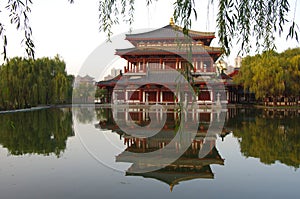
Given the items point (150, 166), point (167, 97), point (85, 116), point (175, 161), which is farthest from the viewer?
point (167, 97)

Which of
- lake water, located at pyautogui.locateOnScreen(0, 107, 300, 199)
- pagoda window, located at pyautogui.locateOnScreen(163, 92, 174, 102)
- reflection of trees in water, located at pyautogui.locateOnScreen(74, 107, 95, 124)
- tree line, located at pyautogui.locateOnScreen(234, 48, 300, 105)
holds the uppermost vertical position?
tree line, located at pyautogui.locateOnScreen(234, 48, 300, 105)

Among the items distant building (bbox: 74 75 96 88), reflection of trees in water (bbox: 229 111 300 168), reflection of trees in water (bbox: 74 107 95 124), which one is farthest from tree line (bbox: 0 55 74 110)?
reflection of trees in water (bbox: 229 111 300 168)

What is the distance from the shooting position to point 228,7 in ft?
7.34

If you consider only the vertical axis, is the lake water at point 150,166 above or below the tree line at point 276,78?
below

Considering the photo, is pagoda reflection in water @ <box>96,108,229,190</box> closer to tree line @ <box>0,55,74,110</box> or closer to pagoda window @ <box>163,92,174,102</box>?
tree line @ <box>0,55,74,110</box>

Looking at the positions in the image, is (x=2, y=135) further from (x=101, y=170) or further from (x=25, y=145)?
(x=101, y=170)

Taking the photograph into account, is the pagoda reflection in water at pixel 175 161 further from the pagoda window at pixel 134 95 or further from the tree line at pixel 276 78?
the tree line at pixel 276 78

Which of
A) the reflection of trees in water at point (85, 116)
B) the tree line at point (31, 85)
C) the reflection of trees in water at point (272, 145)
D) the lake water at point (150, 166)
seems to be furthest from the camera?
the tree line at point (31, 85)

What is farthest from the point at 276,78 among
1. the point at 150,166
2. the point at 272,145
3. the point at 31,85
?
the point at 150,166

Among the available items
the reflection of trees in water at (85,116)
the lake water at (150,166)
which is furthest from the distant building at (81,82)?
the lake water at (150,166)

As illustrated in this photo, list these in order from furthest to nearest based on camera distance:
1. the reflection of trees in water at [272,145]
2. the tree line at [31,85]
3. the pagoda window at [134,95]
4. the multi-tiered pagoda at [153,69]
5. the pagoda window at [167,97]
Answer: the pagoda window at [134,95] < the pagoda window at [167,97] < the multi-tiered pagoda at [153,69] < the tree line at [31,85] < the reflection of trees in water at [272,145]

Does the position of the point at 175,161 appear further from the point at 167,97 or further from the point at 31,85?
the point at 31,85

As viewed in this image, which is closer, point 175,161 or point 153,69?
point 175,161

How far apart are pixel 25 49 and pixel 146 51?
2568 cm
